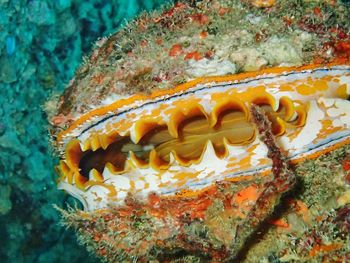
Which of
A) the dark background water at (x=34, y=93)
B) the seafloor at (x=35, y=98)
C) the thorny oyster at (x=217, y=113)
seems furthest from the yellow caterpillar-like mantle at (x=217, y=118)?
the dark background water at (x=34, y=93)

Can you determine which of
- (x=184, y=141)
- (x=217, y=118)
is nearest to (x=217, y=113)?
(x=217, y=118)

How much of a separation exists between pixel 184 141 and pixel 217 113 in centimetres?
70

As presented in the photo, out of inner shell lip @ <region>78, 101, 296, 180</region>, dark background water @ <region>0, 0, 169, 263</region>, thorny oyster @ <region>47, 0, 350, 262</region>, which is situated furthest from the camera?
dark background water @ <region>0, 0, 169, 263</region>

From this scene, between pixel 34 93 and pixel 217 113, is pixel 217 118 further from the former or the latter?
pixel 34 93

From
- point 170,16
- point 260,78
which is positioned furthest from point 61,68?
point 260,78

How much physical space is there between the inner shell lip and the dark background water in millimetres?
3478

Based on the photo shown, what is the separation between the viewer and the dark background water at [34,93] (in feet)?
20.1

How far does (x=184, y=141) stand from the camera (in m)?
3.13

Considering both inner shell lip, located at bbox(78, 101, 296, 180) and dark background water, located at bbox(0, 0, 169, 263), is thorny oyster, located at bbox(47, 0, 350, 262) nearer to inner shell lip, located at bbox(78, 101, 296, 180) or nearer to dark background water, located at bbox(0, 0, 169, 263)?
inner shell lip, located at bbox(78, 101, 296, 180)

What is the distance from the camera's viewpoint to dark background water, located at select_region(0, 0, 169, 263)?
6.12 meters

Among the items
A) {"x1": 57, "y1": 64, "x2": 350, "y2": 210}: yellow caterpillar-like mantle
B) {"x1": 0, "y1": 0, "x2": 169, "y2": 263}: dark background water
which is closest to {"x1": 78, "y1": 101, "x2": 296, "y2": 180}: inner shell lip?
{"x1": 57, "y1": 64, "x2": 350, "y2": 210}: yellow caterpillar-like mantle

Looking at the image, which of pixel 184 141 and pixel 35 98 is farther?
pixel 35 98

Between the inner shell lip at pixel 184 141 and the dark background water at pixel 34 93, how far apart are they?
3.48 meters

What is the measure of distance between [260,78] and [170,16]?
28.6 inches
